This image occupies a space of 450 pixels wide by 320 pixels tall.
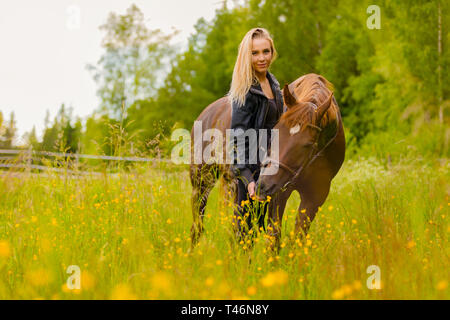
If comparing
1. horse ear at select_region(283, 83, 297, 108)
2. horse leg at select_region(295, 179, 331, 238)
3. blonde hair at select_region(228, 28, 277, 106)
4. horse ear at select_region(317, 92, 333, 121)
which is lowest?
horse leg at select_region(295, 179, 331, 238)

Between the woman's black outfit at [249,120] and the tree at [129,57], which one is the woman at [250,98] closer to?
the woman's black outfit at [249,120]

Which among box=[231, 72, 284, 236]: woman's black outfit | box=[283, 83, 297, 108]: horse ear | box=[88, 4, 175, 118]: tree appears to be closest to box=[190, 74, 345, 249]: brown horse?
box=[283, 83, 297, 108]: horse ear

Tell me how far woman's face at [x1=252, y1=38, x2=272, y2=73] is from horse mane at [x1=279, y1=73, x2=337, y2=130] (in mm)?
358

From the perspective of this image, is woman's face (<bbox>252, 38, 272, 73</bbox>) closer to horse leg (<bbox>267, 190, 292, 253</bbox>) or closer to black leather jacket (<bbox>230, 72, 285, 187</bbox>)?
black leather jacket (<bbox>230, 72, 285, 187</bbox>)

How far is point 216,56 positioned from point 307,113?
21.3 m

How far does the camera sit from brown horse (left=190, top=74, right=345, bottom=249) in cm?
329

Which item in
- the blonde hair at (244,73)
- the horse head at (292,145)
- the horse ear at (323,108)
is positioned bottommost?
the horse head at (292,145)

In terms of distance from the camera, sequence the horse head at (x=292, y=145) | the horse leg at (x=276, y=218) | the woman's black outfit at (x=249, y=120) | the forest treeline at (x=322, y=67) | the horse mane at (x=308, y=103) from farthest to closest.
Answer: the forest treeline at (x=322, y=67)
the woman's black outfit at (x=249, y=120)
the horse leg at (x=276, y=218)
the horse mane at (x=308, y=103)
the horse head at (x=292, y=145)

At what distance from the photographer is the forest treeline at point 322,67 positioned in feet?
42.6

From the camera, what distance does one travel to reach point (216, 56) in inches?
944

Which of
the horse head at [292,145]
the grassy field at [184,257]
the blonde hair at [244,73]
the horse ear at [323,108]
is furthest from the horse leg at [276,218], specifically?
the blonde hair at [244,73]

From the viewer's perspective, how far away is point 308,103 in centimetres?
351
